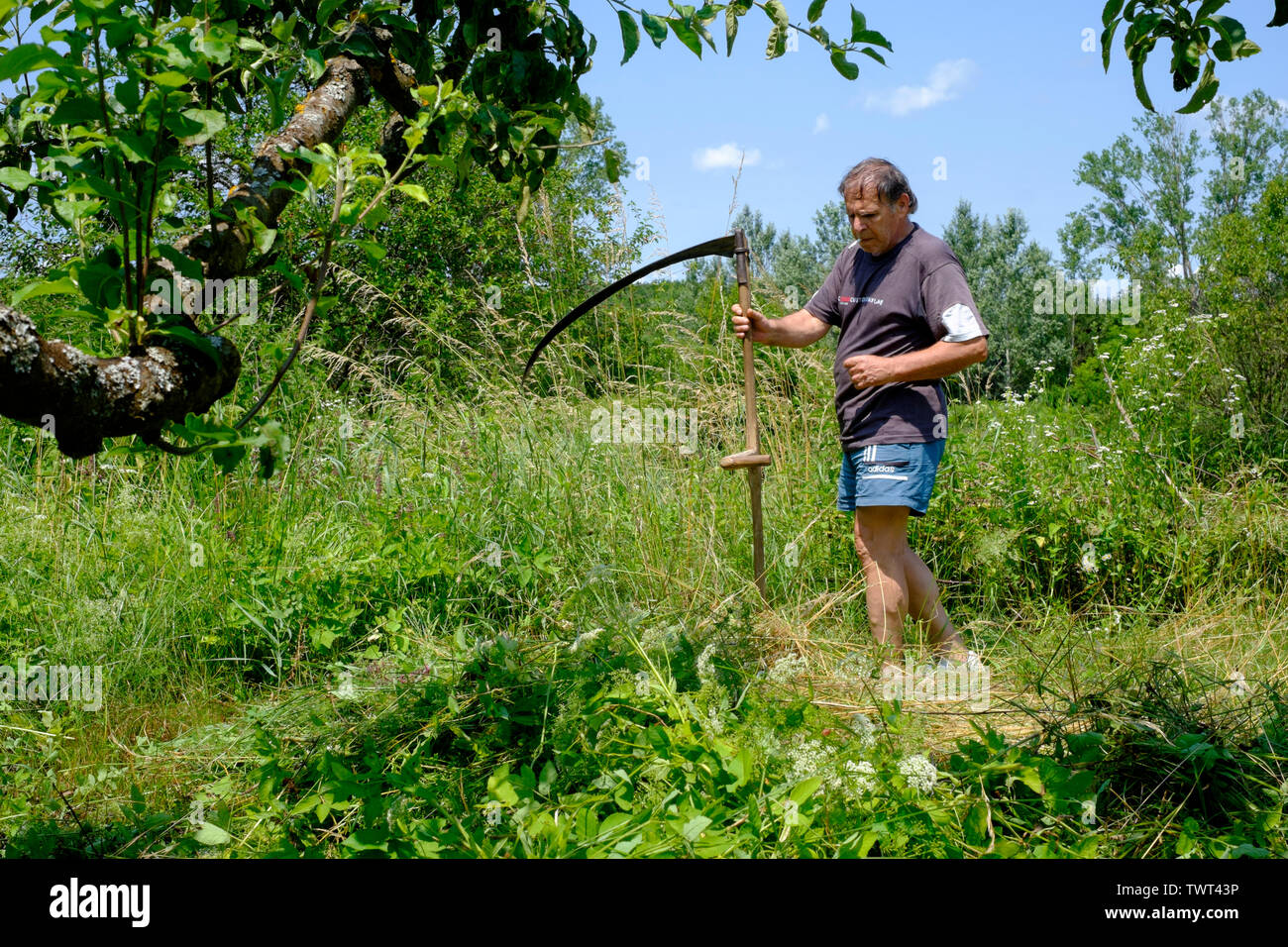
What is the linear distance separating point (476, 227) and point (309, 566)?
6431mm

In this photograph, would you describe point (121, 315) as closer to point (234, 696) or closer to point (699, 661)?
point (699, 661)

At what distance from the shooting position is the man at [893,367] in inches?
128

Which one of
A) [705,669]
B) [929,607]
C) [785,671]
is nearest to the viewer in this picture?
[705,669]

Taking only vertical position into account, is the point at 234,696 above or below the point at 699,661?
below

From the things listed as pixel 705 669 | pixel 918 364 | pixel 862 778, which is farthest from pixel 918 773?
pixel 918 364

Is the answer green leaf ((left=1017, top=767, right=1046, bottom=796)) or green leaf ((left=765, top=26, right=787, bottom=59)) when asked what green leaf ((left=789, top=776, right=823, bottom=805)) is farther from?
green leaf ((left=765, top=26, right=787, bottom=59))

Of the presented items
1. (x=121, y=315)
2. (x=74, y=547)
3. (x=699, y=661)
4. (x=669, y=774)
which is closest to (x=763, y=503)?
(x=699, y=661)

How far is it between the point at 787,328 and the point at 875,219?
527mm

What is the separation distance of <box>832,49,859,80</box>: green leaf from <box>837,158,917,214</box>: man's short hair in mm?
1270

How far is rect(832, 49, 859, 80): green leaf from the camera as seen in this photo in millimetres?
2125

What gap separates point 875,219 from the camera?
3391 mm

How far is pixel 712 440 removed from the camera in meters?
5.12

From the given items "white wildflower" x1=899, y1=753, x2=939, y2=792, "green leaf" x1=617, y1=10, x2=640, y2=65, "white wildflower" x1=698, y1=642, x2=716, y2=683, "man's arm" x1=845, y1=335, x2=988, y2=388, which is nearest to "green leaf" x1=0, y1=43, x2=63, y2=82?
"green leaf" x1=617, y1=10, x2=640, y2=65

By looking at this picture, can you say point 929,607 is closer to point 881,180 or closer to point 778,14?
point 881,180
